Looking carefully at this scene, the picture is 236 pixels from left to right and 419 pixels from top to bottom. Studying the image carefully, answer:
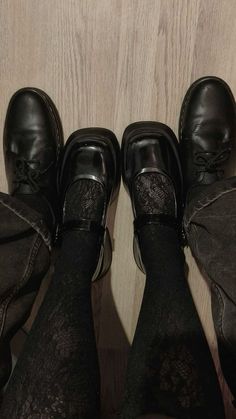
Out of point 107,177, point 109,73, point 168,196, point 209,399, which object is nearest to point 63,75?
point 109,73

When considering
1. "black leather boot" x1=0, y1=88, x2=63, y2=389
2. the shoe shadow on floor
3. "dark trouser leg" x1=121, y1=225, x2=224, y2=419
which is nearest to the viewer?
"dark trouser leg" x1=121, y1=225, x2=224, y2=419

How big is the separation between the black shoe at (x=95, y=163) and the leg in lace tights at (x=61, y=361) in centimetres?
19

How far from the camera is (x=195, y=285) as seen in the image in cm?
104

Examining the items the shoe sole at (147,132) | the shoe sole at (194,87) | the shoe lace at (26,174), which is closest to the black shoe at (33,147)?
the shoe lace at (26,174)

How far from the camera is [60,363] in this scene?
2.28 feet

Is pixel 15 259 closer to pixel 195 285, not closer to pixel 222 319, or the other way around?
pixel 222 319

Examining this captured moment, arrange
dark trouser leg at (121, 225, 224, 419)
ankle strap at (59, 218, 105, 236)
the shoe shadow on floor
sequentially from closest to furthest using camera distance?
1. dark trouser leg at (121, 225, 224, 419)
2. ankle strap at (59, 218, 105, 236)
3. the shoe shadow on floor

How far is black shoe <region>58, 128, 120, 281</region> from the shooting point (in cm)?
100

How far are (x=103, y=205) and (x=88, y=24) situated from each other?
44 centimetres

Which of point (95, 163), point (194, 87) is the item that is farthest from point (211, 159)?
point (95, 163)

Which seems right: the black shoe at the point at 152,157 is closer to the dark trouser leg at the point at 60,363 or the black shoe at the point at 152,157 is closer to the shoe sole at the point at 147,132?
the shoe sole at the point at 147,132

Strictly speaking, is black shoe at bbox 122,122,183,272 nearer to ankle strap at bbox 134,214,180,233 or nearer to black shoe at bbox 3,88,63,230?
ankle strap at bbox 134,214,180,233

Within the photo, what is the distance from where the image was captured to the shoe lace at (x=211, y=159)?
1.00 meters

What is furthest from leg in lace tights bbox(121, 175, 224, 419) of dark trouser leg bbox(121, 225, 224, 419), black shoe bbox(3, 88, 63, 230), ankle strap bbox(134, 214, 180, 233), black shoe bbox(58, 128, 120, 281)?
black shoe bbox(3, 88, 63, 230)
